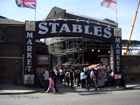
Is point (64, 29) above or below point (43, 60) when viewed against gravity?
above

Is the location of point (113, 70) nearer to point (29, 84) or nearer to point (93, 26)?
point (93, 26)

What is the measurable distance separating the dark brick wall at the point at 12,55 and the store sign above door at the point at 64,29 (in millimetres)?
1390

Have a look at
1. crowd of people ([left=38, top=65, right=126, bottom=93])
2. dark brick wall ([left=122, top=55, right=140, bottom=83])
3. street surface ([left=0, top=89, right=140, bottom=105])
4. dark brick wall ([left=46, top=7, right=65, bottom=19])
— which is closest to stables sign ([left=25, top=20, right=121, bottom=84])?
crowd of people ([left=38, top=65, right=126, bottom=93])

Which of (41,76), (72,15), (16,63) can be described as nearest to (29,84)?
(41,76)

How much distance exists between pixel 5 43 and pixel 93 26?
8324 mm

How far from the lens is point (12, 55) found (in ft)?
52.6

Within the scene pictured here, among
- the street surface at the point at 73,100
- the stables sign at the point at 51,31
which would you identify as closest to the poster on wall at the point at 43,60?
the stables sign at the point at 51,31

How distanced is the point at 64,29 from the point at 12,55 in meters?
5.28

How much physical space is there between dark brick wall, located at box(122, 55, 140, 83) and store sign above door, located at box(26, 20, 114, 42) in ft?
13.6

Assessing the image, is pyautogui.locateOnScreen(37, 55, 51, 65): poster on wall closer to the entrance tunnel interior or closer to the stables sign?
the stables sign

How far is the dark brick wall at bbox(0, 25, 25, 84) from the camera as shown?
52.1 feet

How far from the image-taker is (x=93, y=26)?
664 inches

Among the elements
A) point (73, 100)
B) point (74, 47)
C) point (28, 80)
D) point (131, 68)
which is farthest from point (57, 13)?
point (73, 100)

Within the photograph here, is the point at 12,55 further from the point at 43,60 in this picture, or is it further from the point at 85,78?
the point at 85,78
